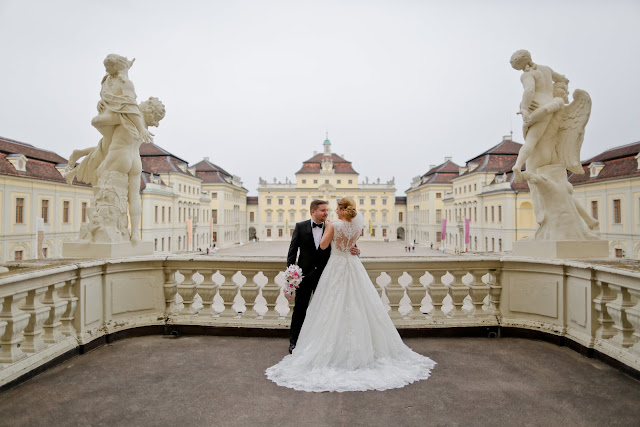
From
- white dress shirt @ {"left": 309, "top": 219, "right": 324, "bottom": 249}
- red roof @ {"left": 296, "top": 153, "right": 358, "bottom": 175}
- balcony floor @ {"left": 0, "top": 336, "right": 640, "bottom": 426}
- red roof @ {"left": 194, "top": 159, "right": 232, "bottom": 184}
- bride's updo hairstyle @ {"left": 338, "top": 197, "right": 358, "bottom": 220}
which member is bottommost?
balcony floor @ {"left": 0, "top": 336, "right": 640, "bottom": 426}

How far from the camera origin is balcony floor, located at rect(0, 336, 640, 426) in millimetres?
2598

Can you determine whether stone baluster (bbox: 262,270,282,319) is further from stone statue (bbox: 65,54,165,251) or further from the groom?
stone statue (bbox: 65,54,165,251)

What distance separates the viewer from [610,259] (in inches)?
165

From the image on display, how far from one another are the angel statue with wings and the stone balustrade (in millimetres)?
635

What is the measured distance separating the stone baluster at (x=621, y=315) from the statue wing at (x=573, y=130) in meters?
1.70

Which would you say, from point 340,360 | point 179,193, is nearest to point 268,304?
point 340,360

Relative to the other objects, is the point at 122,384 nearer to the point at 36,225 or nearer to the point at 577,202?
the point at 577,202

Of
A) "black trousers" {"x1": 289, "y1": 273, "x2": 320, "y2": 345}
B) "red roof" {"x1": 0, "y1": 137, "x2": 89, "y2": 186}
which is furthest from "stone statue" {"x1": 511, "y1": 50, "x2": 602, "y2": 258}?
"red roof" {"x1": 0, "y1": 137, "x2": 89, "y2": 186}

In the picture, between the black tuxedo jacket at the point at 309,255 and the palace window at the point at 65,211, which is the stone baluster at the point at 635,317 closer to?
the black tuxedo jacket at the point at 309,255

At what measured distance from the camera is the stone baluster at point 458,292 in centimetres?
434

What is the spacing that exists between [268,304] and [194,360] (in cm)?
96

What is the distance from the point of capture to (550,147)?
4.59 m

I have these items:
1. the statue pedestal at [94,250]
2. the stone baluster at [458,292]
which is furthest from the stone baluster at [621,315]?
the statue pedestal at [94,250]

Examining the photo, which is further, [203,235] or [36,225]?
[203,235]
